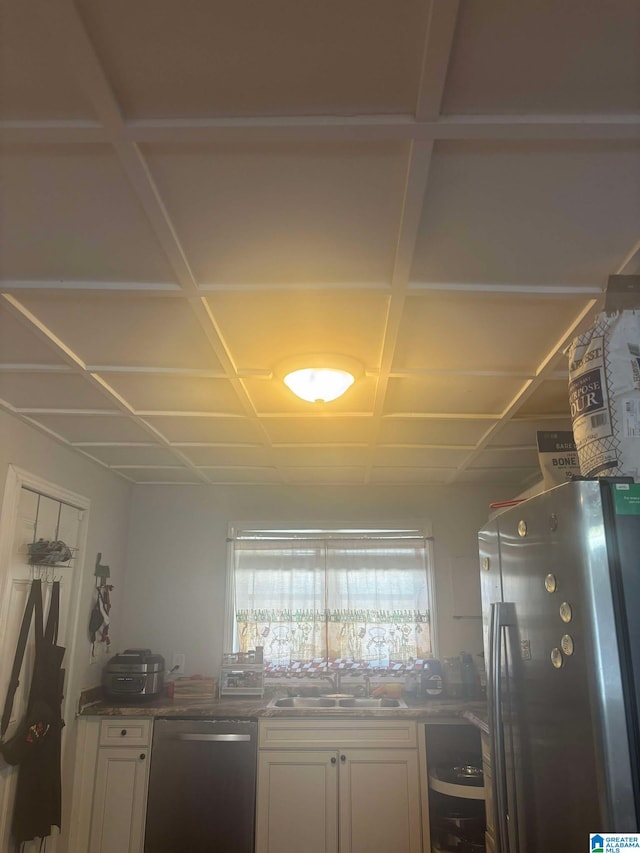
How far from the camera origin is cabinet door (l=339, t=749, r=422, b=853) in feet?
11.1

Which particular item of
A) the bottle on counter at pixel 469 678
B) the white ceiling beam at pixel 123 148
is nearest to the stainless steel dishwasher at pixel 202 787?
the bottle on counter at pixel 469 678

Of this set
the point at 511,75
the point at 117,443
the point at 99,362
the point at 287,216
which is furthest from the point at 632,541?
the point at 117,443

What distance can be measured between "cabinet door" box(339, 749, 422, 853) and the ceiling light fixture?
2.43 metres

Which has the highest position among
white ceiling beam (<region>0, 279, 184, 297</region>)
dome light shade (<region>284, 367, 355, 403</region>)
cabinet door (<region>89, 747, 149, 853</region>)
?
white ceiling beam (<region>0, 279, 184, 297</region>)

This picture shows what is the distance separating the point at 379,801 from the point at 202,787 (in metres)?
1.05

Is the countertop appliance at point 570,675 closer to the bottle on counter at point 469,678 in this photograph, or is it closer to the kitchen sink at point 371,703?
the kitchen sink at point 371,703

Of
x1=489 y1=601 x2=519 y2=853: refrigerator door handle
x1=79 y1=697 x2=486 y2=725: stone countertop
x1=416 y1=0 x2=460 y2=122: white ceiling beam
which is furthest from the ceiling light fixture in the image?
x1=79 y1=697 x2=486 y2=725: stone countertop

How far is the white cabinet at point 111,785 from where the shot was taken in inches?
136

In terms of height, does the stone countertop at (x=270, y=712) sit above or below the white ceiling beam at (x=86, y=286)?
below

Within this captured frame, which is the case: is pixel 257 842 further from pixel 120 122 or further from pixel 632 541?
pixel 120 122

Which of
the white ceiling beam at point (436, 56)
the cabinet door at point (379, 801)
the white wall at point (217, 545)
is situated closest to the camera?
the white ceiling beam at point (436, 56)

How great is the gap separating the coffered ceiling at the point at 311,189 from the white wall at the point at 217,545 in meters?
2.15

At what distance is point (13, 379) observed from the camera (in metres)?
2.44

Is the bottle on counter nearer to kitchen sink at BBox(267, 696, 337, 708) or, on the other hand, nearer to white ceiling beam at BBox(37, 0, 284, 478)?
kitchen sink at BBox(267, 696, 337, 708)
